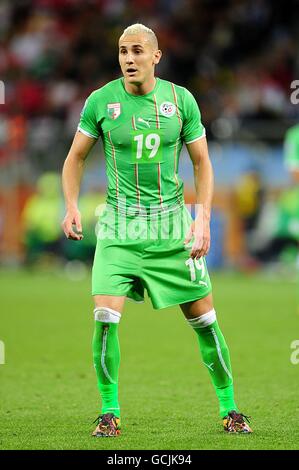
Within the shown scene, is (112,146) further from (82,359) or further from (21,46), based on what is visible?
(21,46)

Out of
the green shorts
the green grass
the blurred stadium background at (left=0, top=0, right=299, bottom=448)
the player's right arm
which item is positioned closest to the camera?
the green grass

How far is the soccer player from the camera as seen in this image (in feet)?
20.4

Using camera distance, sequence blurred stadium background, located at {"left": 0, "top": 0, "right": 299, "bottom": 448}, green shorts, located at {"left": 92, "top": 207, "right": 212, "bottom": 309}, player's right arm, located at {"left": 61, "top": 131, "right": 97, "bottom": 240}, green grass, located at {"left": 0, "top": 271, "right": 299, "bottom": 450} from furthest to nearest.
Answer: blurred stadium background, located at {"left": 0, "top": 0, "right": 299, "bottom": 448} → player's right arm, located at {"left": 61, "top": 131, "right": 97, "bottom": 240} → green shorts, located at {"left": 92, "top": 207, "right": 212, "bottom": 309} → green grass, located at {"left": 0, "top": 271, "right": 299, "bottom": 450}

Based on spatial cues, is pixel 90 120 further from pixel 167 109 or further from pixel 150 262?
pixel 150 262

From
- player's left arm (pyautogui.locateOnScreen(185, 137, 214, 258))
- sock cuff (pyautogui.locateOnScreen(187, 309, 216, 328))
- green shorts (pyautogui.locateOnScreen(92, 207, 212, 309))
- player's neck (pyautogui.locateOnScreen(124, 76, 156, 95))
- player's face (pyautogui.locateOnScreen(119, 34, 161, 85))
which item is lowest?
sock cuff (pyautogui.locateOnScreen(187, 309, 216, 328))

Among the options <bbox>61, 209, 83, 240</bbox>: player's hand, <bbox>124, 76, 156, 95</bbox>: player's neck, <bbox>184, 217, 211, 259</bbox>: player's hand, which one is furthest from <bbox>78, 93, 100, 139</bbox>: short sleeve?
<bbox>184, 217, 211, 259</bbox>: player's hand

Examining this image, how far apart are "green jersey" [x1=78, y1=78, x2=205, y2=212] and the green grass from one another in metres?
1.44

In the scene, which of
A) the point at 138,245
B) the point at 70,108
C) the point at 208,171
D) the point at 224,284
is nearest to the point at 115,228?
the point at 138,245

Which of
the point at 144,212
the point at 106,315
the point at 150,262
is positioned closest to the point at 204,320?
the point at 150,262

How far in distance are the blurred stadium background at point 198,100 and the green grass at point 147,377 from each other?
325cm

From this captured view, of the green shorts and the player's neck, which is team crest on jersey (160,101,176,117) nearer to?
the player's neck

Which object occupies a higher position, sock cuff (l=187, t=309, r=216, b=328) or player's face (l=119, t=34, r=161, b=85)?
player's face (l=119, t=34, r=161, b=85)

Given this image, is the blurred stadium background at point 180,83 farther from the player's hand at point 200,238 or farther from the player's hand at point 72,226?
the player's hand at point 72,226

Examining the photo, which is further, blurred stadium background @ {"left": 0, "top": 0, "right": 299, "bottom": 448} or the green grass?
blurred stadium background @ {"left": 0, "top": 0, "right": 299, "bottom": 448}
